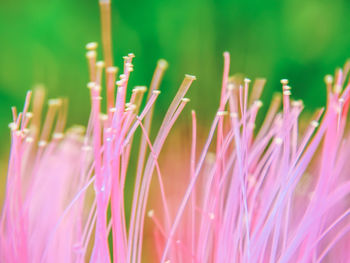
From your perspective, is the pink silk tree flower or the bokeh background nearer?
the pink silk tree flower

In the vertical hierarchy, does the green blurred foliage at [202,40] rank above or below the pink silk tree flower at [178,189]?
above

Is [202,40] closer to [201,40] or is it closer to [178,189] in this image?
[201,40]

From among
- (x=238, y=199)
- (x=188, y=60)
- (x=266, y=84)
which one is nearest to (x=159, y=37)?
(x=188, y=60)

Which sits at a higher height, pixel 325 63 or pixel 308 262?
pixel 325 63

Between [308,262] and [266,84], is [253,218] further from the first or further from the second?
[266,84]

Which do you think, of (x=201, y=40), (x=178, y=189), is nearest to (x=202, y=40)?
(x=201, y=40)
